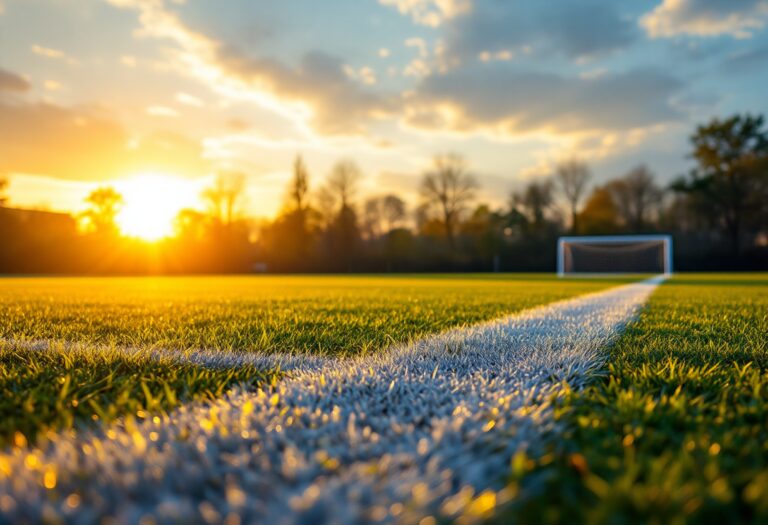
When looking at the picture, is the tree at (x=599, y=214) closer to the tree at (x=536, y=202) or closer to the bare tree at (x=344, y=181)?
the tree at (x=536, y=202)

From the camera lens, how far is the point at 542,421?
3.70 feet

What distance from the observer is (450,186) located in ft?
121

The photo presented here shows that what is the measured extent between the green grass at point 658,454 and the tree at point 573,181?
35220 mm

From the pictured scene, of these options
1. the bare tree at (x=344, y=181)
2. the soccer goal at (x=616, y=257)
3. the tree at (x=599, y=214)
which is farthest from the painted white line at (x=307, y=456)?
the bare tree at (x=344, y=181)

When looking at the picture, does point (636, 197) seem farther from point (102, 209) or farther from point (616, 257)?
point (102, 209)

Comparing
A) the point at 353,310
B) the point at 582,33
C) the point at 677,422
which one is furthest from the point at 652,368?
the point at 582,33

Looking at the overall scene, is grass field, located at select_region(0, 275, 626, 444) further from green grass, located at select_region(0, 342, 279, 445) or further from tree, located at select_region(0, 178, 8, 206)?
tree, located at select_region(0, 178, 8, 206)

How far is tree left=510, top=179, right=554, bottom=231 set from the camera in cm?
3481

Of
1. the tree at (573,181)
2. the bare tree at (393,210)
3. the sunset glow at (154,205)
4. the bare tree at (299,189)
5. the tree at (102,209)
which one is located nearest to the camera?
the sunset glow at (154,205)

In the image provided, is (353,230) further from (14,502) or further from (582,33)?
(14,502)

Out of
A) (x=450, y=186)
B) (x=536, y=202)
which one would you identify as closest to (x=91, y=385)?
(x=536, y=202)

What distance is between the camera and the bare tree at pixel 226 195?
3672 cm

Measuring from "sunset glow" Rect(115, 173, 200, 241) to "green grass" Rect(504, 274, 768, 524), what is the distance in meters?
28.2

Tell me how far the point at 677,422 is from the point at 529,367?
70 cm
